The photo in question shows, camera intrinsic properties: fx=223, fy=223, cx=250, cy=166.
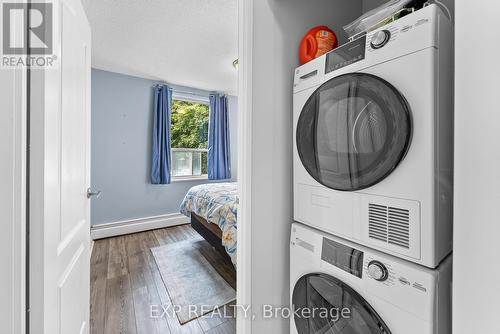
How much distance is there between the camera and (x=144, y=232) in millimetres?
3451

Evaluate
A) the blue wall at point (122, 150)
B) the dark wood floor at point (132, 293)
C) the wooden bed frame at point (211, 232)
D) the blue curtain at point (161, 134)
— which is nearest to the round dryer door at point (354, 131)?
the dark wood floor at point (132, 293)

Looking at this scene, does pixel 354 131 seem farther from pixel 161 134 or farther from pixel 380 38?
pixel 161 134

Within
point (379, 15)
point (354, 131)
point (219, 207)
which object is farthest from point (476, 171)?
point (219, 207)

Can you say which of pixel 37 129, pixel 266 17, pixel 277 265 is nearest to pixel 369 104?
pixel 266 17

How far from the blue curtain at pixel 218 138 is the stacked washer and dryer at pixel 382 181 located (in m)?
3.27

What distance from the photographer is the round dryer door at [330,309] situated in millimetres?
837

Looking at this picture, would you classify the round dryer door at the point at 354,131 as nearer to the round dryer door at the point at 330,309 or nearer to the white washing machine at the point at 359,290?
the white washing machine at the point at 359,290

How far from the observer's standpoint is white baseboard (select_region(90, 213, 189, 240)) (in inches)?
124

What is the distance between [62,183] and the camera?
890 mm

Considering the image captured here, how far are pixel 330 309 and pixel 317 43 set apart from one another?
1252 mm

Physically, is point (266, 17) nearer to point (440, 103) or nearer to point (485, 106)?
point (440, 103)

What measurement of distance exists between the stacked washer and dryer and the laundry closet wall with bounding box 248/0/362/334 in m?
0.17

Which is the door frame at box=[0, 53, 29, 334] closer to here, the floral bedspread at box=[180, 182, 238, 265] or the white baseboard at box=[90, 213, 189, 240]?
the floral bedspread at box=[180, 182, 238, 265]

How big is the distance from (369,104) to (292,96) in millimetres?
487
